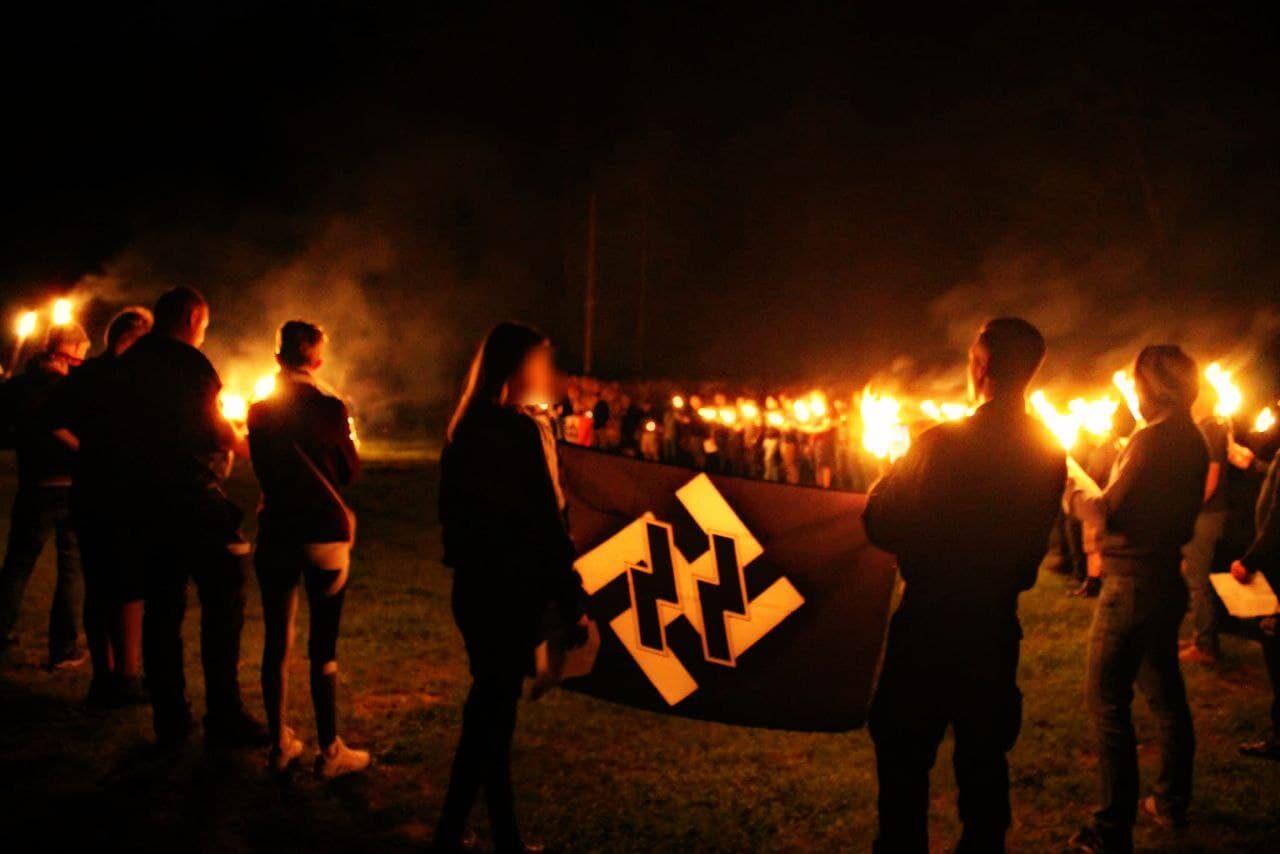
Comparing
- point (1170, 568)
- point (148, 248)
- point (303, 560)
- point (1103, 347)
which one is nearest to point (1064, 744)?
point (1170, 568)

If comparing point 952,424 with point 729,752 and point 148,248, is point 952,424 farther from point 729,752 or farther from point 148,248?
point 148,248

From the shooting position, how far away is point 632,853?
4168 millimetres

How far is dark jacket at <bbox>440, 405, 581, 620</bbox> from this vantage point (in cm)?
360

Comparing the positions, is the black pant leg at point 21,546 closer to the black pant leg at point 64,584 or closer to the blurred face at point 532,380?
the black pant leg at point 64,584

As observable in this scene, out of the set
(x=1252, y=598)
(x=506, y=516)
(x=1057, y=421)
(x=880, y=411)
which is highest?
(x=1057, y=421)

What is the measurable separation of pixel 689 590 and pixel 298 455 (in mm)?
1900

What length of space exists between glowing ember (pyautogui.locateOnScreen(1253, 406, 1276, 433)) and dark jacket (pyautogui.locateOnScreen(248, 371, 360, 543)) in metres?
7.25

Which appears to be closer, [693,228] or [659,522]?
[659,522]

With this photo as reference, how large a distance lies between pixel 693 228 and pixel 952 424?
115ft

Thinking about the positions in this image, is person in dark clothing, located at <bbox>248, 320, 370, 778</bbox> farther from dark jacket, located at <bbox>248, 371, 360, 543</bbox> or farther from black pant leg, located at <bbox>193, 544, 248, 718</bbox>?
black pant leg, located at <bbox>193, 544, 248, 718</bbox>

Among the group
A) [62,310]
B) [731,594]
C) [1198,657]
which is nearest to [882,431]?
[731,594]

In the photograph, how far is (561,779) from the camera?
4.93 metres

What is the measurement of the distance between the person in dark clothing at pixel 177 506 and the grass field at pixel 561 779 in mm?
335

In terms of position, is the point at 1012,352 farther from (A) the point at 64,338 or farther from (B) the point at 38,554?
(B) the point at 38,554
